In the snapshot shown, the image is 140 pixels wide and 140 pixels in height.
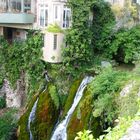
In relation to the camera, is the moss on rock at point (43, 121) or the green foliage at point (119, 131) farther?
the moss on rock at point (43, 121)

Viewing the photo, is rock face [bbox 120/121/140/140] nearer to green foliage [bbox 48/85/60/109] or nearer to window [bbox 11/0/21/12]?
green foliage [bbox 48/85/60/109]

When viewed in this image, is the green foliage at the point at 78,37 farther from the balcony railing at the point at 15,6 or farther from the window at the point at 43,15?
the balcony railing at the point at 15,6

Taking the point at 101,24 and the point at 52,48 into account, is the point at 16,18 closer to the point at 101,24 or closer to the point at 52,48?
the point at 52,48

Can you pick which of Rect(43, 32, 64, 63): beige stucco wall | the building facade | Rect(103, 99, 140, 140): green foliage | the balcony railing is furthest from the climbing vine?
Rect(103, 99, 140, 140): green foliage

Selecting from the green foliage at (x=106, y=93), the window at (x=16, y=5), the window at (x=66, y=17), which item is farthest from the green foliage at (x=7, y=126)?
the window at (x=16, y=5)

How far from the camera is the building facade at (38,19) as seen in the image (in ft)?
64.8

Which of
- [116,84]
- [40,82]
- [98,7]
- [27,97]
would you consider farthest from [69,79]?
[116,84]

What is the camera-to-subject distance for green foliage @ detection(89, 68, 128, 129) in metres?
12.8

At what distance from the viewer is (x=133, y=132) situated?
4.66m

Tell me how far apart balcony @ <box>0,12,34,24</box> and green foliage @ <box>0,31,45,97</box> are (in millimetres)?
750

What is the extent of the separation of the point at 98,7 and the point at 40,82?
17.3ft

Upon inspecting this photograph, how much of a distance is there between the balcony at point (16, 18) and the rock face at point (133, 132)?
17.0 meters

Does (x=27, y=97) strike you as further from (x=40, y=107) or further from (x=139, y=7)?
(x=139, y=7)

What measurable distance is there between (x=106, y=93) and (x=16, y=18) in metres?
9.84
